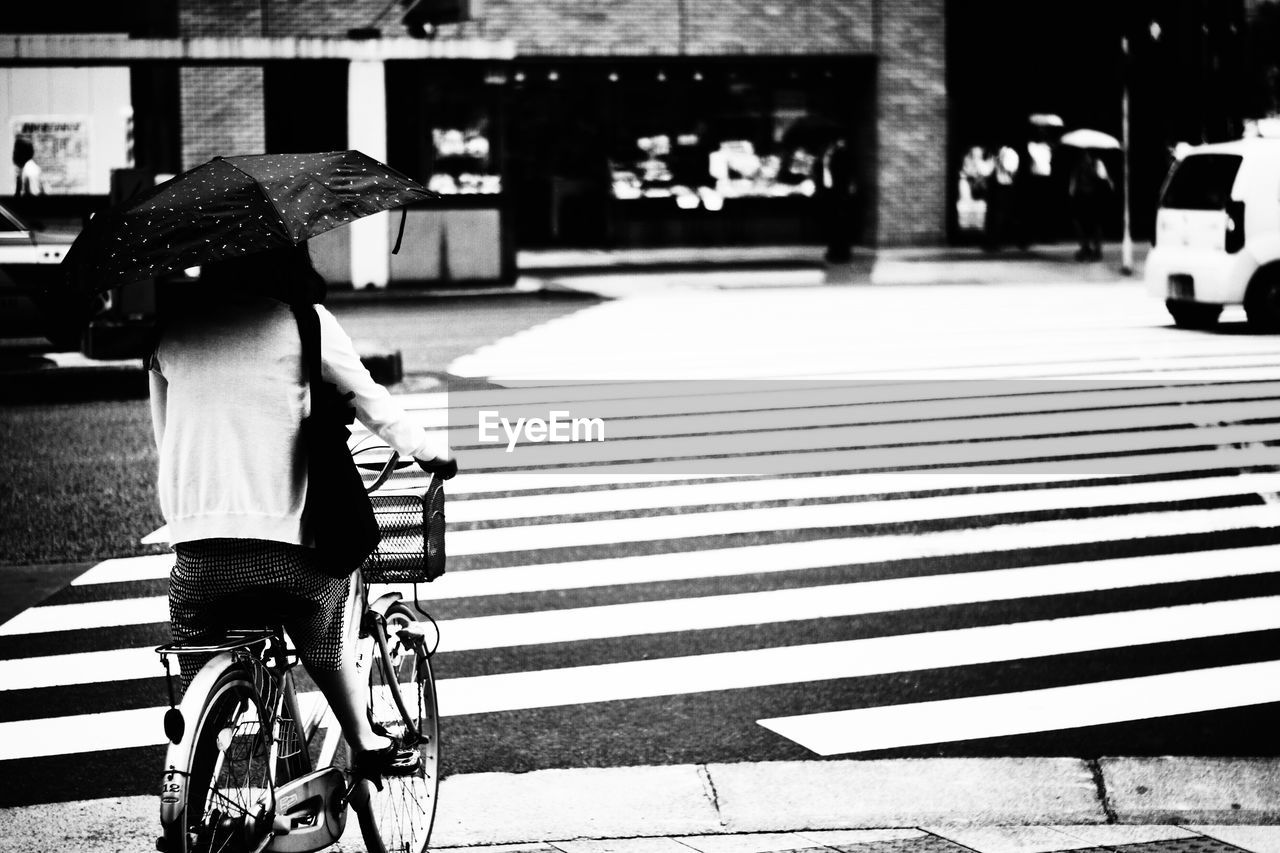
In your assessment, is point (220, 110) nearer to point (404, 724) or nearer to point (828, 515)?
point (828, 515)

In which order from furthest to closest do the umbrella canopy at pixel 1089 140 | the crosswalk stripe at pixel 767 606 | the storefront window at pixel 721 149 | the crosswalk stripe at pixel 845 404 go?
the storefront window at pixel 721 149 → the umbrella canopy at pixel 1089 140 → the crosswalk stripe at pixel 845 404 → the crosswalk stripe at pixel 767 606

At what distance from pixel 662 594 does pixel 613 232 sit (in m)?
25.2

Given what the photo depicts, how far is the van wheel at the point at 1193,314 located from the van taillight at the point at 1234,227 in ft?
3.48

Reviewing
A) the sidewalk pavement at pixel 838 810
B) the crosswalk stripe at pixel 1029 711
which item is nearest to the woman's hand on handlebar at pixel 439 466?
the sidewalk pavement at pixel 838 810

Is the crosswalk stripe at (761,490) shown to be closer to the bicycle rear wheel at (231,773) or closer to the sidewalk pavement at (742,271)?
the bicycle rear wheel at (231,773)

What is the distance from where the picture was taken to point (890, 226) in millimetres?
32156

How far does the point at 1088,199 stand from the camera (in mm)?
29062

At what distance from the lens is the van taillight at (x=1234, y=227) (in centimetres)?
1741

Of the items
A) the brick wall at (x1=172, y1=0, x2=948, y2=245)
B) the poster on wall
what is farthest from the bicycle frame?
the brick wall at (x1=172, y1=0, x2=948, y2=245)

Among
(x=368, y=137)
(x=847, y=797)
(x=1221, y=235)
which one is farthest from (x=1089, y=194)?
(x=847, y=797)

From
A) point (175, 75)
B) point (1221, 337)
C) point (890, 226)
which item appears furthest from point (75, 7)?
point (1221, 337)

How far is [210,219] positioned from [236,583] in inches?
32.2

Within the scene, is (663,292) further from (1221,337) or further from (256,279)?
(256,279)

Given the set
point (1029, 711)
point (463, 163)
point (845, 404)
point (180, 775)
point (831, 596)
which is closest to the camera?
point (180, 775)
